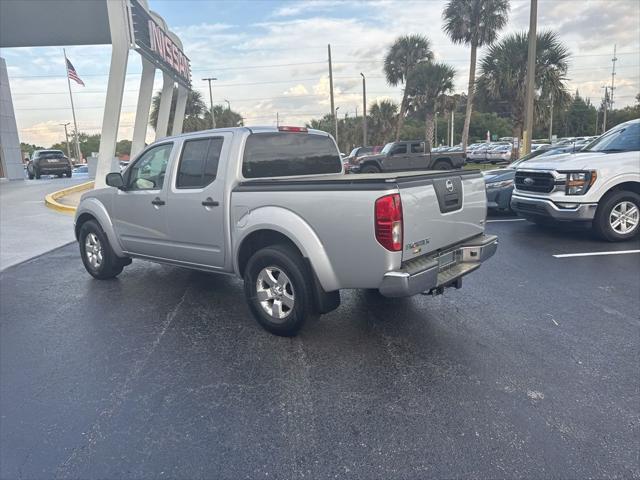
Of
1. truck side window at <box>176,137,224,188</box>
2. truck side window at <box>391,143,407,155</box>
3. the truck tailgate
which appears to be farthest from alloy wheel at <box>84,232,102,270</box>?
truck side window at <box>391,143,407,155</box>

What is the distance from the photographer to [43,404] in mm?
3186

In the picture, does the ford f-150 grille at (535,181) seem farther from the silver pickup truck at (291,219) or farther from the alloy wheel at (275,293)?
the alloy wheel at (275,293)

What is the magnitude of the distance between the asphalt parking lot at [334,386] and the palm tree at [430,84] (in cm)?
3409

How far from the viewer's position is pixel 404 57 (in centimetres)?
3922

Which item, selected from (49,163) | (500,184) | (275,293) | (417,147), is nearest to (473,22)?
(417,147)

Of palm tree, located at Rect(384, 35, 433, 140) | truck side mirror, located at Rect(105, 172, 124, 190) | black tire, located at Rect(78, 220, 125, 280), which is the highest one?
palm tree, located at Rect(384, 35, 433, 140)

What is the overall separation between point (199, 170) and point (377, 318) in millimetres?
2353

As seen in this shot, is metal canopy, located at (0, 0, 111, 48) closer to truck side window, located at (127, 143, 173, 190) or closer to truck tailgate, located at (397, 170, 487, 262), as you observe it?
truck side window, located at (127, 143, 173, 190)

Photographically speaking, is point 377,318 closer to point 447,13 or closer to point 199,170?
point 199,170

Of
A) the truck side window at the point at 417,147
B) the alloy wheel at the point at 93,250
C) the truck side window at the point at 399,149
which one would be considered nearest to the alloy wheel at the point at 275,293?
the alloy wheel at the point at 93,250

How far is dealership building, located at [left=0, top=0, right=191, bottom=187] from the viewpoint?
12.5 metres

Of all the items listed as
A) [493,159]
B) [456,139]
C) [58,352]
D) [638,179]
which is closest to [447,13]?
[493,159]

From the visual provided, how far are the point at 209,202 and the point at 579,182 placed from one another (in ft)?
19.2

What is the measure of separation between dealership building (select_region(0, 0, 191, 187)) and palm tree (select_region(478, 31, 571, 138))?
15401 millimetres
